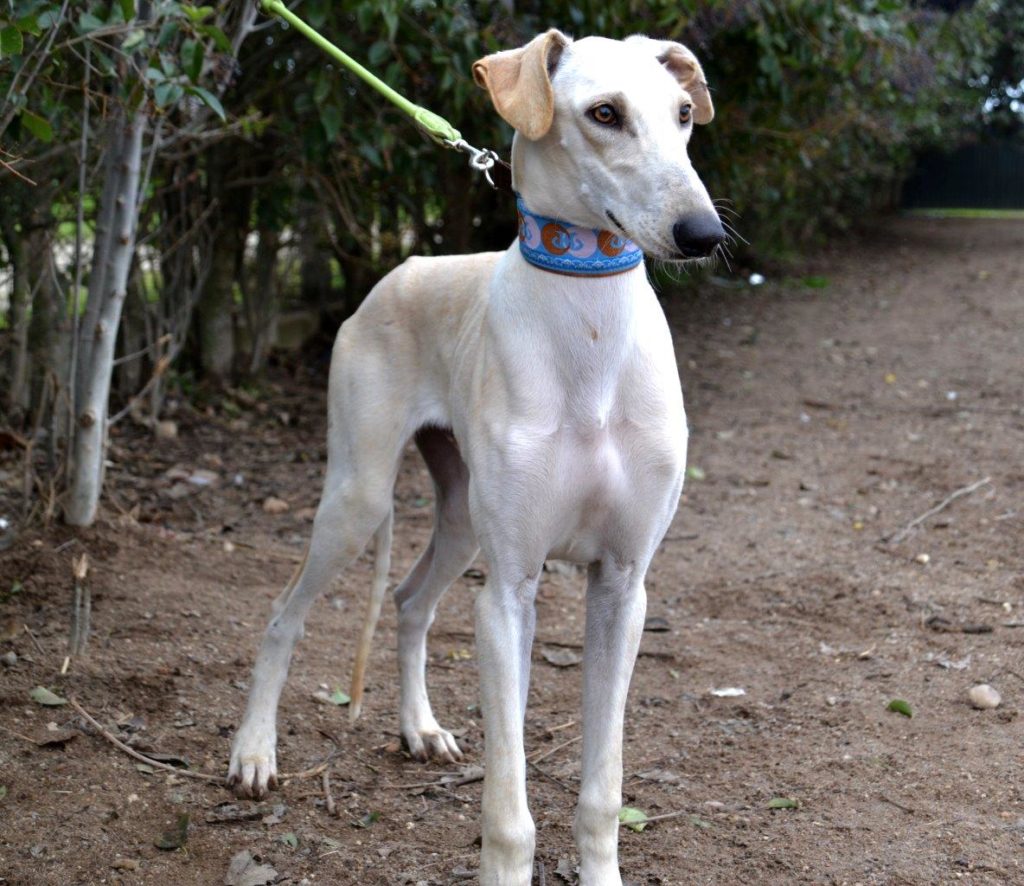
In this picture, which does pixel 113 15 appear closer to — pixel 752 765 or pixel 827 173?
pixel 752 765

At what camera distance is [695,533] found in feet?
20.3

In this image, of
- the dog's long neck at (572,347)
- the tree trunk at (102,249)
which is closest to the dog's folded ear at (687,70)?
the dog's long neck at (572,347)

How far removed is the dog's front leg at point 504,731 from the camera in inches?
115

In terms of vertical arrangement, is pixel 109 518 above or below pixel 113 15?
below

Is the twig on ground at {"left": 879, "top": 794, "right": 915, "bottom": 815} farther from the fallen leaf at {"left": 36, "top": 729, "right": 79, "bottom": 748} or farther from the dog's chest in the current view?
the fallen leaf at {"left": 36, "top": 729, "right": 79, "bottom": 748}

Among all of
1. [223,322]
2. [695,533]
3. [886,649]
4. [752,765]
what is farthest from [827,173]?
[752,765]

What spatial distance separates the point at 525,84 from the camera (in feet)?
9.39

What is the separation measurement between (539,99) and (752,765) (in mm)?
2071

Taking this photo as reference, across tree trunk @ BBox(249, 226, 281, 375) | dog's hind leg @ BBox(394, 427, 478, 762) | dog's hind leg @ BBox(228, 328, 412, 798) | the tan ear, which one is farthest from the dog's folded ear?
tree trunk @ BBox(249, 226, 281, 375)

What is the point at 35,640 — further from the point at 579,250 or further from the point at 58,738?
the point at 579,250

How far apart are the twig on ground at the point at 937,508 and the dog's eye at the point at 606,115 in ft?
11.9

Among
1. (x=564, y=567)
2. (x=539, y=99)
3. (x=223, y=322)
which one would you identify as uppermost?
(x=539, y=99)

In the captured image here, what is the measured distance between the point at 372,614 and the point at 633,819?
1008 millimetres

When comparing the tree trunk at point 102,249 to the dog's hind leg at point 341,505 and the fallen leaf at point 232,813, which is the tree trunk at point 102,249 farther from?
the fallen leaf at point 232,813
